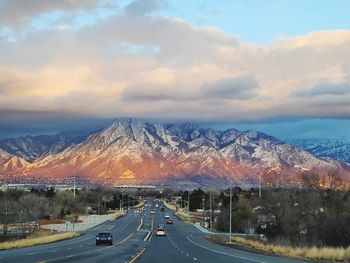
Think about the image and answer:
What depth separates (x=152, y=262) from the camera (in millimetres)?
35844

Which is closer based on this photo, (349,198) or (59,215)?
(349,198)

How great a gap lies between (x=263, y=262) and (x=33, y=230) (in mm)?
77814

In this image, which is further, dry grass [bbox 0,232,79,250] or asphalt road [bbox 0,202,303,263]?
dry grass [bbox 0,232,79,250]

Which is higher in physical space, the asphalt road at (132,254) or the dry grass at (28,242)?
the asphalt road at (132,254)

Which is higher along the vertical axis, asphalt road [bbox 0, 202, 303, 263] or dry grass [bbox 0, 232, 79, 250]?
asphalt road [bbox 0, 202, 303, 263]

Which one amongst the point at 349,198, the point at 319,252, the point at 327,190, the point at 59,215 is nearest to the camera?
the point at 319,252

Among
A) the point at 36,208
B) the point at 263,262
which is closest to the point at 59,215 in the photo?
the point at 36,208

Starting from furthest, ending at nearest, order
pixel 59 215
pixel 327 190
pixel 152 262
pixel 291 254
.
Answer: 1. pixel 59 215
2. pixel 327 190
3. pixel 291 254
4. pixel 152 262

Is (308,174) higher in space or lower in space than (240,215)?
higher

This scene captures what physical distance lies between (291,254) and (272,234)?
2028 inches

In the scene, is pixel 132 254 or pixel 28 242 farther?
pixel 28 242

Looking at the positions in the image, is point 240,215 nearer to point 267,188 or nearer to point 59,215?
point 267,188

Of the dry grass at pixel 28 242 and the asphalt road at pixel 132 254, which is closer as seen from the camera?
the asphalt road at pixel 132 254

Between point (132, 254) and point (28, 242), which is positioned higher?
point (132, 254)
